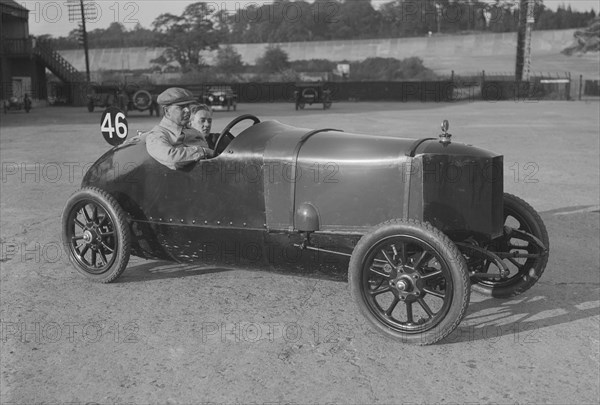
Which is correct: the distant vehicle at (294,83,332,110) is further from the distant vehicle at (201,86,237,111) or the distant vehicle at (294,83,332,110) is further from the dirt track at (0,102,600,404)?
the dirt track at (0,102,600,404)

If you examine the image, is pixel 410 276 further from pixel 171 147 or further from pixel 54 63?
pixel 54 63

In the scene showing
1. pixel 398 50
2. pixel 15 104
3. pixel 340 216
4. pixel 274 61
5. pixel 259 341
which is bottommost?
pixel 259 341

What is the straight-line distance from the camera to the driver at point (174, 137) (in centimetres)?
461

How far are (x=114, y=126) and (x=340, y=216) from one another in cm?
239

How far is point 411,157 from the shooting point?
399cm

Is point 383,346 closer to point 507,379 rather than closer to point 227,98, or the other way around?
point 507,379

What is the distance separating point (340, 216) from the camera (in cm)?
423

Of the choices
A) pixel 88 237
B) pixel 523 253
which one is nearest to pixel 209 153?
pixel 88 237

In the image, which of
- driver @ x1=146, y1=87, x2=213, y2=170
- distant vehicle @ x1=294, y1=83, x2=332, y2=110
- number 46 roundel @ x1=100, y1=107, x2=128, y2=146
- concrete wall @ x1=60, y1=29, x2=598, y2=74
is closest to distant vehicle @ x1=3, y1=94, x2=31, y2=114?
distant vehicle @ x1=294, y1=83, x2=332, y2=110

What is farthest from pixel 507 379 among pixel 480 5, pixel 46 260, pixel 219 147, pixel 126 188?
pixel 480 5

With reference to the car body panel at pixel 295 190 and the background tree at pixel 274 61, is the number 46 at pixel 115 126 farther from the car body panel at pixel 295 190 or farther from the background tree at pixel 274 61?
the background tree at pixel 274 61

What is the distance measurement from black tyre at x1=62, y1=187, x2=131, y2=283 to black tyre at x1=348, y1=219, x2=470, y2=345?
190 centimetres

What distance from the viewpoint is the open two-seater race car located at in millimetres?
3891

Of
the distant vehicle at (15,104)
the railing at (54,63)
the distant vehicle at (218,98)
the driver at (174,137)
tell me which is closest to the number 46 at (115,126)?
the driver at (174,137)
